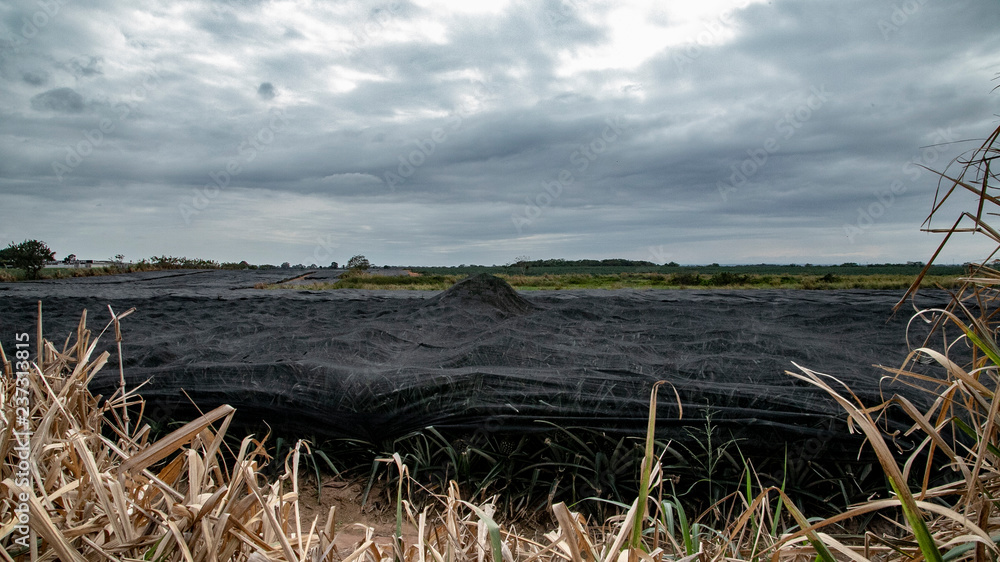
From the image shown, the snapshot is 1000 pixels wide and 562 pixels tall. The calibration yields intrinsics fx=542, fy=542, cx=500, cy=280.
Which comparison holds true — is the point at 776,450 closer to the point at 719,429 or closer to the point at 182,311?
the point at 719,429

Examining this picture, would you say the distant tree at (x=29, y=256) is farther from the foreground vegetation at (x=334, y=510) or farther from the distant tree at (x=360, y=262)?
the foreground vegetation at (x=334, y=510)

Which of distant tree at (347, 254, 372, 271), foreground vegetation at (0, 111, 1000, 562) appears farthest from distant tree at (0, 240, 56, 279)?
foreground vegetation at (0, 111, 1000, 562)

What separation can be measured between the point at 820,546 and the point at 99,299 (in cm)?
1083

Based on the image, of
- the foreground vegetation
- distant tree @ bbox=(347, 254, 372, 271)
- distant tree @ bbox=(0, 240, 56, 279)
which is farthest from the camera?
distant tree @ bbox=(347, 254, 372, 271)

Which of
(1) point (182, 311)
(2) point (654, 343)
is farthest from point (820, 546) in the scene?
(1) point (182, 311)

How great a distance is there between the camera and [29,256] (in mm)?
16844

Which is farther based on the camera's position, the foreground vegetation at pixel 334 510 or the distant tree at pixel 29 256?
the distant tree at pixel 29 256

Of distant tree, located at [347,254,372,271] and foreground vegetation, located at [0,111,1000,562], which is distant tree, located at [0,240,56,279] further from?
foreground vegetation, located at [0,111,1000,562]

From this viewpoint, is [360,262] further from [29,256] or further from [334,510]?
[334,510]

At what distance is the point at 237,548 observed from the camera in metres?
0.91

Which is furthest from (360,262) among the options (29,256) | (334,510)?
(334,510)

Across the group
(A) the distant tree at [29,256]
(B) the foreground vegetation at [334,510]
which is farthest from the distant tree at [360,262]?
(B) the foreground vegetation at [334,510]

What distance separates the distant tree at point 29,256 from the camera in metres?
16.8

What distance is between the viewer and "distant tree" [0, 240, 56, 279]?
16.8m
